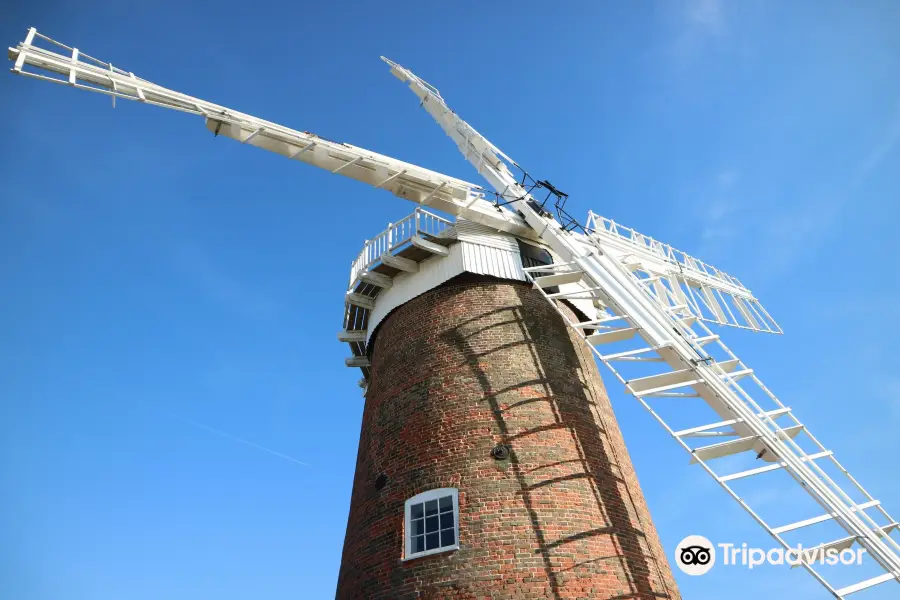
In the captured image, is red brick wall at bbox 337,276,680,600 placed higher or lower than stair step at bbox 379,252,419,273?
lower

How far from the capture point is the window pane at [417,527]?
10.6 meters

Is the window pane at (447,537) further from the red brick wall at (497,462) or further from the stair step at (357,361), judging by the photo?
the stair step at (357,361)

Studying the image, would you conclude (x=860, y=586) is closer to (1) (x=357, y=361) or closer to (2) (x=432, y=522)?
(2) (x=432, y=522)

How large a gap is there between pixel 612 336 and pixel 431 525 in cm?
480

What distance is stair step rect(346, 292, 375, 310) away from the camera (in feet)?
49.4

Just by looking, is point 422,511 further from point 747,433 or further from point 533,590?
point 747,433

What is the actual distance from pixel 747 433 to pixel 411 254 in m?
7.47

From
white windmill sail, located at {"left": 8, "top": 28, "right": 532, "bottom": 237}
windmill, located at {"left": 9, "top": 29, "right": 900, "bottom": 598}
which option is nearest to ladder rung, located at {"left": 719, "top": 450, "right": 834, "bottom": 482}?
windmill, located at {"left": 9, "top": 29, "right": 900, "bottom": 598}

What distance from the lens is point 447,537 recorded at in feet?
33.9

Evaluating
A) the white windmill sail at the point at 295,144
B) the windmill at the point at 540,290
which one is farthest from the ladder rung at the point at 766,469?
the white windmill sail at the point at 295,144

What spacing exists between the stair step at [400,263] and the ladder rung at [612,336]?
429cm

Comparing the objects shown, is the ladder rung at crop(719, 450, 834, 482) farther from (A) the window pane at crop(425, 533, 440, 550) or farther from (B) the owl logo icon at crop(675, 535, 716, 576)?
(A) the window pane at crop(425, 533, 440, 550)

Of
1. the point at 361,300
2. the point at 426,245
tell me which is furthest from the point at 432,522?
the point at 361,300

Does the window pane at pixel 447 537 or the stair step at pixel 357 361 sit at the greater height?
the stair step at pixel 357 361
